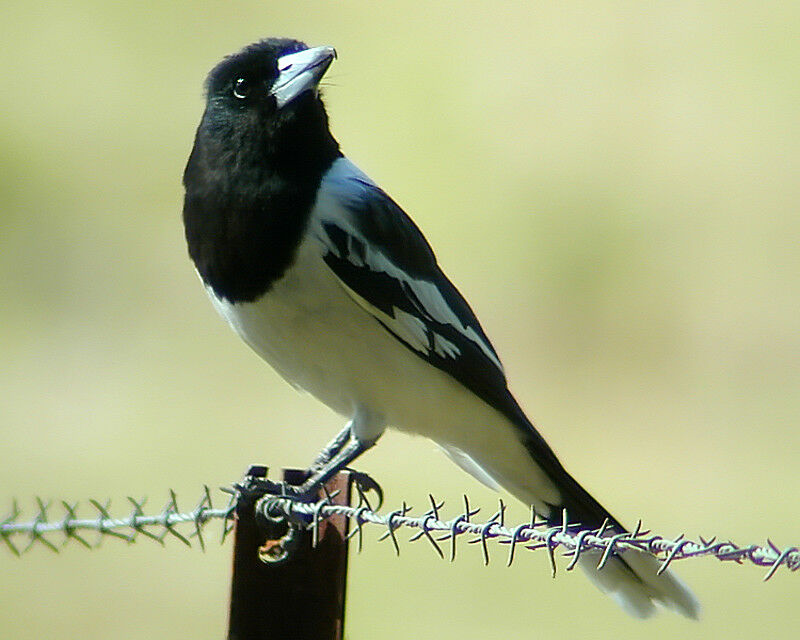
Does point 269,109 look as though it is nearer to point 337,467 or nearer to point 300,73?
point 300,73

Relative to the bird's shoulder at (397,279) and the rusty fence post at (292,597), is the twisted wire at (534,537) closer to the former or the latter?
the rusty fence post at (292,597)

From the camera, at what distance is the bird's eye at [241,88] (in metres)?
3.46

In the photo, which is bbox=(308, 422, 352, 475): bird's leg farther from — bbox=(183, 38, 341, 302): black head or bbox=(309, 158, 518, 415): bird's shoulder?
bbox=(183, 38, 341, 302): black head

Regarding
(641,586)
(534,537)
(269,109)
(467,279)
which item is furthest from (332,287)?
(467,279)

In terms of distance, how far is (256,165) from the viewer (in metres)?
3.33

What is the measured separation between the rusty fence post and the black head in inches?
37.2

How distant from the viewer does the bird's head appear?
335cm

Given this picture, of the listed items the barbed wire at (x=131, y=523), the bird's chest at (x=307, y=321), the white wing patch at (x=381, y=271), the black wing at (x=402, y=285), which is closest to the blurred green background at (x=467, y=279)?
the black wing at (x=402, y=285)

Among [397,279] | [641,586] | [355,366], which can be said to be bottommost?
[641,586]

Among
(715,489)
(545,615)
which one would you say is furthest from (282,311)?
(715,489)

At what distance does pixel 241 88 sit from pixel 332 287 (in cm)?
59

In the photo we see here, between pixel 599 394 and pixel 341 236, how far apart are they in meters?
5.97

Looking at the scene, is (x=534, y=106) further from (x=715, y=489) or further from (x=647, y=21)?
(x=715, y=489)

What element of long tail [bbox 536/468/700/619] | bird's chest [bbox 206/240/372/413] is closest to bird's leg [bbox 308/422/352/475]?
bird's chest [bbox 206/240/372/413]
